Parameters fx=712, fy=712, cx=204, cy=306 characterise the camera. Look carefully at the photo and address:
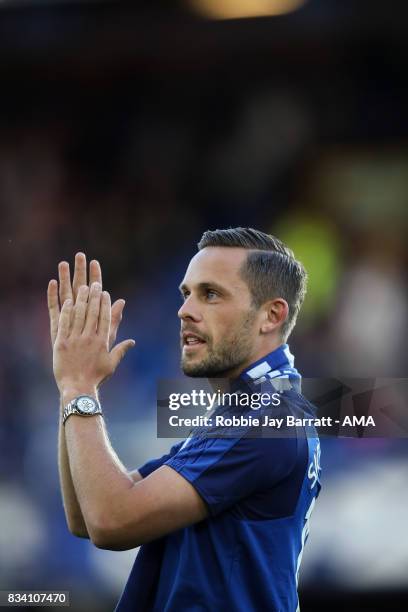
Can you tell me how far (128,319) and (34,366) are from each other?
0.44 metres

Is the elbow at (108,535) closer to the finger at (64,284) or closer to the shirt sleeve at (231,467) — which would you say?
the shirt sleeve at (231,467)

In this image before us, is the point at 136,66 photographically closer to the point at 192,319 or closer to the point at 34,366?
the point at 34,366

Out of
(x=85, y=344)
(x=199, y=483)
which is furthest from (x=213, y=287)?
(x=199, y=483)

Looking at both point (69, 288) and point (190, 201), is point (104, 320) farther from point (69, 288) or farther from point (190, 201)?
point (190, 201)

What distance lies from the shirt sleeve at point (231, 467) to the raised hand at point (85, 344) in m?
0.21

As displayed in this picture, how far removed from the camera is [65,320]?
4.20 feet

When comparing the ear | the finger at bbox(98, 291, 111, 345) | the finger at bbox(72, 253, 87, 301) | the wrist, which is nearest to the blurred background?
the ear

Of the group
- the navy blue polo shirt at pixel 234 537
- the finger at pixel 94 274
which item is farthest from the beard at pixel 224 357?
the finger at pixel 94 274

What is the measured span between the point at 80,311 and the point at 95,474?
0.96 feet

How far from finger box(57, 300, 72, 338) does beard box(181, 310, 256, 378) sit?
27 centimetres

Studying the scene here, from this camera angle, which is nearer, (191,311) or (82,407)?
(82,407)

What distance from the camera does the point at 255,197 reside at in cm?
286

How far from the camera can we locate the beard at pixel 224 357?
4.62 feet

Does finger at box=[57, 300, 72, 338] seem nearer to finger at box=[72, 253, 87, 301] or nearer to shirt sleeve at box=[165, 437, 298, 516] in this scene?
finger at box=[72, 253, 87, 301]
